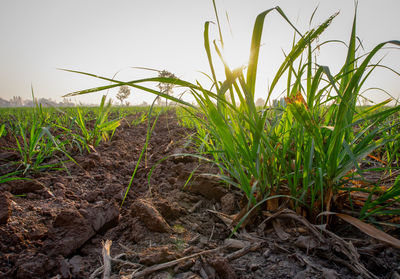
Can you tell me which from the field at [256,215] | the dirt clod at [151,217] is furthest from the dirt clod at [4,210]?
the dirt clod at [151,217]

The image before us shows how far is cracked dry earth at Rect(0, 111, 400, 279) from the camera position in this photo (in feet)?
2.06

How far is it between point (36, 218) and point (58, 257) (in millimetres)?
268

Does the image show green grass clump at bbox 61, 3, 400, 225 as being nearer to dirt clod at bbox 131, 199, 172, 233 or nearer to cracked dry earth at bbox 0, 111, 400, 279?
cracked dry earth at bbox 0, 111, 400, 279

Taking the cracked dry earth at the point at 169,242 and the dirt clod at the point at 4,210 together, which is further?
the dirt clod at the point at 4,210

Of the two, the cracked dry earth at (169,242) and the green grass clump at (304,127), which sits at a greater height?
the green grass clump at (304,127)

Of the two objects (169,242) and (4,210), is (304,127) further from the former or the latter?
(4,210)

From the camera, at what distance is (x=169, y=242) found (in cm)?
79

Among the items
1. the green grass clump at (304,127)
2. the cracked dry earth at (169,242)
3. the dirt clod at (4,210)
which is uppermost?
the green grass clump at (304,127)

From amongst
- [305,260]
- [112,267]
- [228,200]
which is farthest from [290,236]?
[112,267]

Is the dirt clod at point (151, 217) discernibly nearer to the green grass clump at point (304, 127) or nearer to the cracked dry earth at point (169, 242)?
the cracked dry earth at point (169, 242)

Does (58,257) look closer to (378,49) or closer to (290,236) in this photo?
(290,236)

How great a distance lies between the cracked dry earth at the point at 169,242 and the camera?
0.63 m

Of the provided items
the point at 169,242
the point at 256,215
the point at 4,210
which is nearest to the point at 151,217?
the point at 169,242

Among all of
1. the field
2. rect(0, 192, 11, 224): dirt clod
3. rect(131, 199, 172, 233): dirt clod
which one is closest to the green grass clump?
the field
